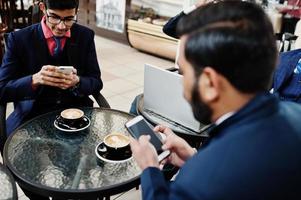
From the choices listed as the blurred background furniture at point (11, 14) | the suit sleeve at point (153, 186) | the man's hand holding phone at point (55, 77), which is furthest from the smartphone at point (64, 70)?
the blurred background furniture at point (11, 14)

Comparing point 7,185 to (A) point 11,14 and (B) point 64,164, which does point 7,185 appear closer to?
(B) point 64,164

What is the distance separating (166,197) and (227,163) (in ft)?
0.73

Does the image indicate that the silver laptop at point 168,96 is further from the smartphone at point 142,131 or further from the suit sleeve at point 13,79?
the suit sleeve at point 13,79

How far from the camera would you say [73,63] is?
1.98 metres

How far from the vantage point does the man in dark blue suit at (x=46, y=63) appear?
1.75 metres

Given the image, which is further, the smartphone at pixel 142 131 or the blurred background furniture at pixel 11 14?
the blurred background furniture at pixel 11 14

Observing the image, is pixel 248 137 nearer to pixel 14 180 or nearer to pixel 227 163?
pixel 227 163

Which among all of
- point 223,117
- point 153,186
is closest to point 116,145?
point 153,186

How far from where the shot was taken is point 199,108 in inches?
36.9

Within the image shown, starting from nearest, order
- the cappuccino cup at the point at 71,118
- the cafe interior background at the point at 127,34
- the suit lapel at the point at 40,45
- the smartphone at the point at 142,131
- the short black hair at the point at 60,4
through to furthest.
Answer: the smartphone at the point at 142,131
the cappuccino cup at the point at 71,118
the short black hair at the point at 60,4
the suit lapel at the point at 40,45
the cafe interior background at the point at 127,34

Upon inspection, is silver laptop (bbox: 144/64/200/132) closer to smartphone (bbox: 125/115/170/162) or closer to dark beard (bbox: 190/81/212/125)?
smartphone (bbox: 125/115/170/162)

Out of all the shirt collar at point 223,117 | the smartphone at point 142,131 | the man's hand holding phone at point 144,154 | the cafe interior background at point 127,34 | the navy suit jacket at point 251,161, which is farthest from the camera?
the cafe interior background at point 127,34

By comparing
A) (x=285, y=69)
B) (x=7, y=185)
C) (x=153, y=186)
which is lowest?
(x=7, y=185)

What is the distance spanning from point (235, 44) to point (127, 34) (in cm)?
501
